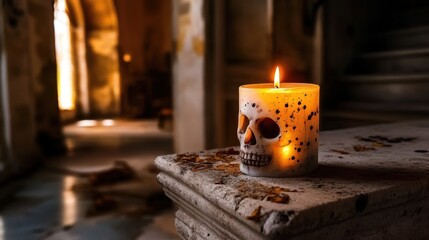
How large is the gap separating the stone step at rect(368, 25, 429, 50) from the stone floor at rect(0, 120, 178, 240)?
98.6 inches

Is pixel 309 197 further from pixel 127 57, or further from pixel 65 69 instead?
pixel 127 57

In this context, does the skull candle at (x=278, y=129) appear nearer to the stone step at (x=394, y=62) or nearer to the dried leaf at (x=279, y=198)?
the dried leaf at (x=279, y=198)

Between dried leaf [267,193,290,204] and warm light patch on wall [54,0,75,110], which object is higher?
warm light patch on wall [54,0,75,110]

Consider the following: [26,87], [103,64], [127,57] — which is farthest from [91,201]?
[127,57]

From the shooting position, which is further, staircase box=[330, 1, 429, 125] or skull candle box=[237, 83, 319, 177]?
staircase box=[330, 1, 429, 125]

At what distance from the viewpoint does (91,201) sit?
312 centimetres

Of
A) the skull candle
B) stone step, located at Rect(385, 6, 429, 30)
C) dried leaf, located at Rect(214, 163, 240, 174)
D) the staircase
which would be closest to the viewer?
the skull candle

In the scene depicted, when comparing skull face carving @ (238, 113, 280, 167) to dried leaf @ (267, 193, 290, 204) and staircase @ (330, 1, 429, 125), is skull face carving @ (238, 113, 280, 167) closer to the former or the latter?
dried leaf @ (267, 193, 290, 204)

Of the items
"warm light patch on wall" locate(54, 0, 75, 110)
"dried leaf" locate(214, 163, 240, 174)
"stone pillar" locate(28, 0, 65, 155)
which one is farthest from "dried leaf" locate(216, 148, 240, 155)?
"warm light patch on wall" locate(54, 0, 75, 110)

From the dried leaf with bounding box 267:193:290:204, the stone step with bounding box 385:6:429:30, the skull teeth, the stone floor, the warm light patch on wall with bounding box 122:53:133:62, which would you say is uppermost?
the warm light patch on wall with bounding box 122:53:133:62

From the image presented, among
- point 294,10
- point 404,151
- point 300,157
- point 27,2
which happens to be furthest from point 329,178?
point 27,2

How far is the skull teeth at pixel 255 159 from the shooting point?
84 cm

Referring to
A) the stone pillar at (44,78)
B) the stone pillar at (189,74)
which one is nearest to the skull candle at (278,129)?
the stone pillar at (189,74)

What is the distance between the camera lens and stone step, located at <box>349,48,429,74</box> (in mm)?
3244
